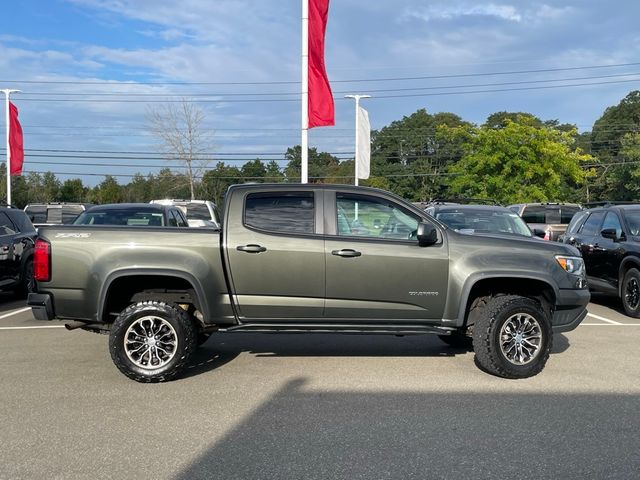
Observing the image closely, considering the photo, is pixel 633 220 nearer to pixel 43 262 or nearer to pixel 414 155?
pixel 43 262

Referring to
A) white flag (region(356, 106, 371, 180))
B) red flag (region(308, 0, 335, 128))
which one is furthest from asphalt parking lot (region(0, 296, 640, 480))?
white flag (region(356, 106, 371, 180))

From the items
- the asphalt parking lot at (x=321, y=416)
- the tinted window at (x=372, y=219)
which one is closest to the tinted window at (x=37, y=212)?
the asphalt parking lot at (x=321, y=416)

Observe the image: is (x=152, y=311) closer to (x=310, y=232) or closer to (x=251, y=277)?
(x=251, y=277)

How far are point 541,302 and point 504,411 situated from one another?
1.68 meters

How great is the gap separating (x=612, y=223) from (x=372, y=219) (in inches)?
254

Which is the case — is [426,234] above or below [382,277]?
above

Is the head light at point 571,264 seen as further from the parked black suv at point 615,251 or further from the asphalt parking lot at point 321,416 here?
the parked black suv at point 615,251

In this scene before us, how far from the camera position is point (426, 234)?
5.61m

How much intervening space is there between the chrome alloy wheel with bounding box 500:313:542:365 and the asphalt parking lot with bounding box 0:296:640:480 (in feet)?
0.87

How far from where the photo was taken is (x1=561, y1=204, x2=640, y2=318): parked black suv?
30.7 feet

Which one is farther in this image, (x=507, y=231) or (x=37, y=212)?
(x=37, y=212)

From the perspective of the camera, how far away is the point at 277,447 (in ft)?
13.6

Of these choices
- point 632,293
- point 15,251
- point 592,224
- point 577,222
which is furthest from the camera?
point 577,222

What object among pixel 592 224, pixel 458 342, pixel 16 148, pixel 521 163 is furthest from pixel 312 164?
pixel 458 342
